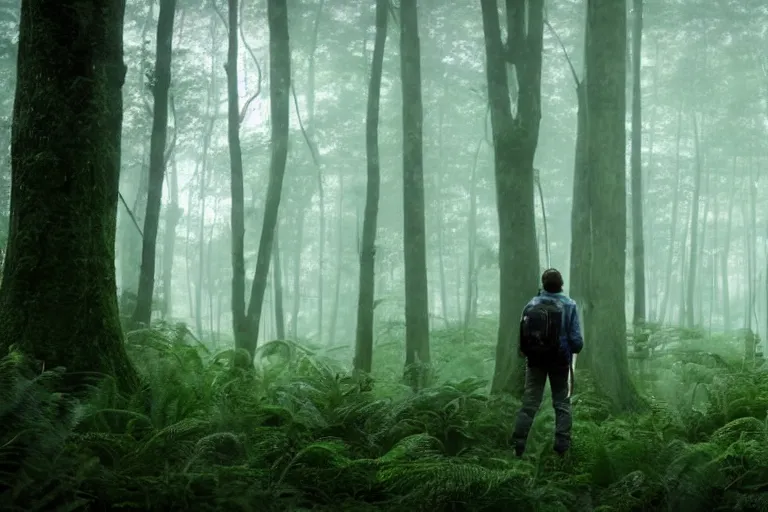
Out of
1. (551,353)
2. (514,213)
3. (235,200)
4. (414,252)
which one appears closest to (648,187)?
(414,252)

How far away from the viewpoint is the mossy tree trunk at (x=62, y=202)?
576 cm

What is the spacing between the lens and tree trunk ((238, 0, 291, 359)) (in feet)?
39.8

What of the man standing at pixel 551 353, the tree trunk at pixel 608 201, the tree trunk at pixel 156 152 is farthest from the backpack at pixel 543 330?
the tree trunk at pixel 156 152

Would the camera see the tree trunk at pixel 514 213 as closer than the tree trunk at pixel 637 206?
Yes

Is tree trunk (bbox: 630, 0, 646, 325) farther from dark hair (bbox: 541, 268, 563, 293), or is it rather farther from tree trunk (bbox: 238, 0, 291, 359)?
dark hair (bbox: 541, 268, 563, 293)

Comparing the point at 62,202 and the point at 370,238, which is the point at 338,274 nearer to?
the point at 370,238

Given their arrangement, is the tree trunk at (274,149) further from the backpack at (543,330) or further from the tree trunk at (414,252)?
the backpack at (543,330)

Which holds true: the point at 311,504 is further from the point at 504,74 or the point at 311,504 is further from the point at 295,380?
the point at 504,74

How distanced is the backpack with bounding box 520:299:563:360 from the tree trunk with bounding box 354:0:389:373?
5.24 metres

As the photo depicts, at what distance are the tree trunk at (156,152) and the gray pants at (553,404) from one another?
7.68 meters

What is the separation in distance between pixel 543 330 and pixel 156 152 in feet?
29.1

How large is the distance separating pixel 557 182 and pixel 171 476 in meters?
33.3

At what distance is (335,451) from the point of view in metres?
5.02

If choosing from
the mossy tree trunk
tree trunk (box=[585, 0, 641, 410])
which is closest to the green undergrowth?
the mossy tree trunk
